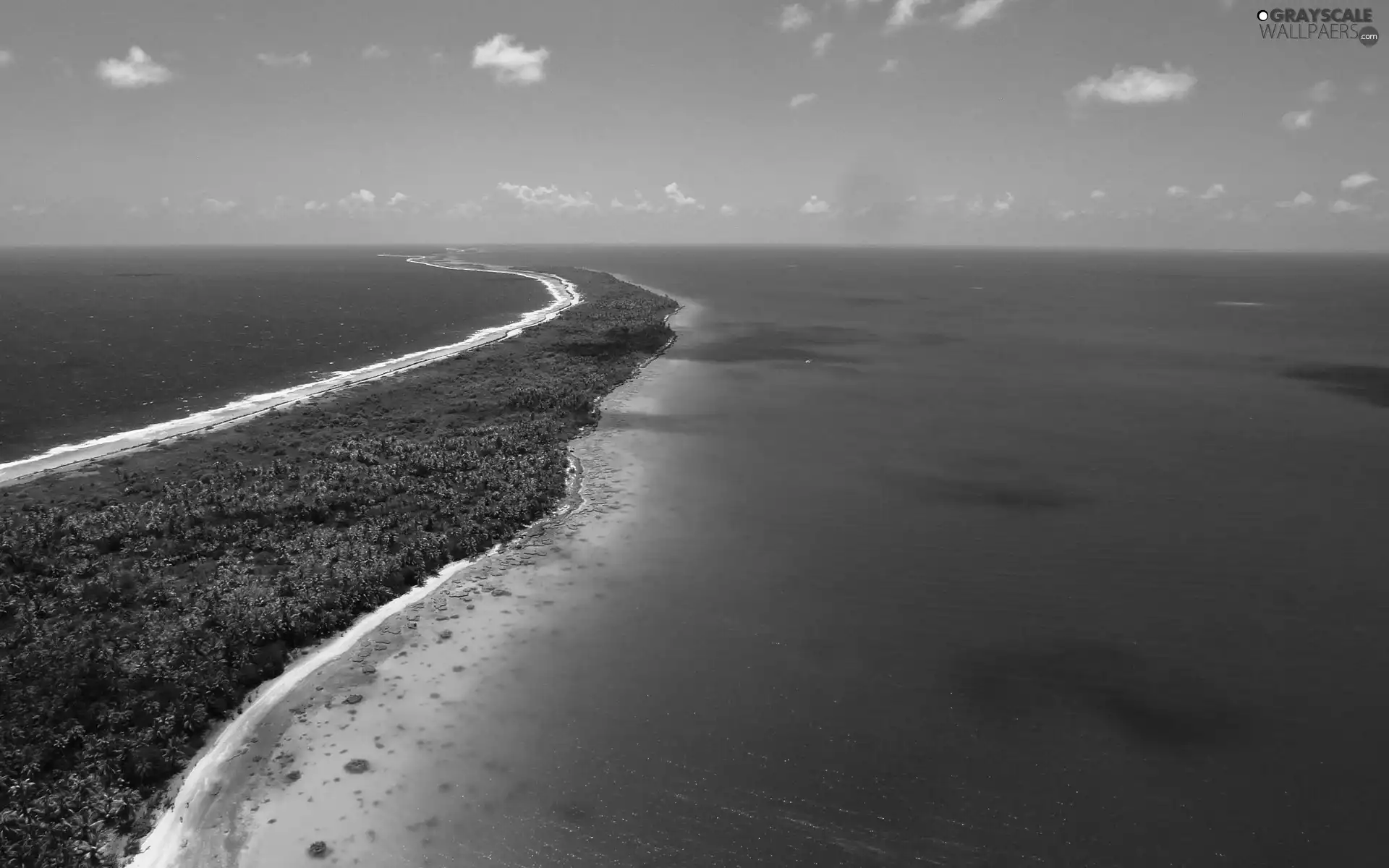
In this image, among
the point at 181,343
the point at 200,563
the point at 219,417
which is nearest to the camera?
the point at 200,563

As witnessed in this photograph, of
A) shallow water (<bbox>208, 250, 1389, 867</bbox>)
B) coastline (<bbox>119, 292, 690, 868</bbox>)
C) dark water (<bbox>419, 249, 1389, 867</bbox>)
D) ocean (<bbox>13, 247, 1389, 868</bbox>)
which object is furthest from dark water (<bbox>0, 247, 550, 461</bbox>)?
dark water (<bbox>419, 249, 1389, 867</bbox>)

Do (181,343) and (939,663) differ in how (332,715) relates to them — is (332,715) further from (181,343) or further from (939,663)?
(181,343)

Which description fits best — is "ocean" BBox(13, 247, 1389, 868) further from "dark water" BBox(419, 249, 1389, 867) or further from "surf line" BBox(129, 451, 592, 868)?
"surf line" BBox(129, 451, 592, 868)

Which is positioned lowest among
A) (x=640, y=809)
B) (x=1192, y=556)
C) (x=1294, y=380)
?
(x=640, y=809)

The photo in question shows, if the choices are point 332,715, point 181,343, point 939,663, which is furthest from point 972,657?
point 181,343

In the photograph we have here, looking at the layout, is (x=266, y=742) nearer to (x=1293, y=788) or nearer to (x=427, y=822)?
(x=427, y=822)

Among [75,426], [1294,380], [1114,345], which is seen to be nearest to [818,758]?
[75,426]

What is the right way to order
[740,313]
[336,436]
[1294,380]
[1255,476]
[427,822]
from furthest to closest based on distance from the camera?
[740,313]
[1294,380]
[336,436]
[1255,476]
[427,822]
